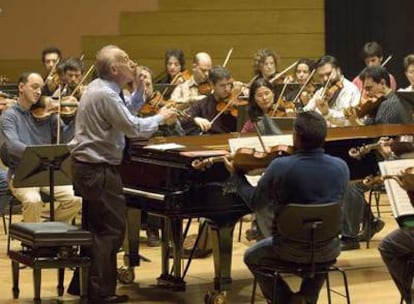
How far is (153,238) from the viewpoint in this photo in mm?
7938

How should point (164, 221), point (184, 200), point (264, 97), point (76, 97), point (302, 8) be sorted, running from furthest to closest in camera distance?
point (302, 8), point (76, 97), point (264, 97), point (164, 221), point (184, 200)

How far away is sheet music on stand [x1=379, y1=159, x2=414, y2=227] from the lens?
540cm

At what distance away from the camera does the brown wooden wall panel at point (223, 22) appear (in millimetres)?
12117

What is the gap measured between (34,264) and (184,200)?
2.92 ft

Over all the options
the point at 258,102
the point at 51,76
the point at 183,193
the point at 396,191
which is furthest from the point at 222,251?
the point at 51,76

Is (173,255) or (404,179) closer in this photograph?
(404,179)

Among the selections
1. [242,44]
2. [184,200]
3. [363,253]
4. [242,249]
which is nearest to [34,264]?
[184,200]

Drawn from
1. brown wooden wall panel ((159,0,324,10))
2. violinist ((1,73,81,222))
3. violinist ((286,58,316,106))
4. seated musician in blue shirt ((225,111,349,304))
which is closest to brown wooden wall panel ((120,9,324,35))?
brown wooden wall panel ((159,0,324,10))

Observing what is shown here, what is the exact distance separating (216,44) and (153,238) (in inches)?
186

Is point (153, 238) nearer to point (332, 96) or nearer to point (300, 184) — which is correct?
point (332, 96)

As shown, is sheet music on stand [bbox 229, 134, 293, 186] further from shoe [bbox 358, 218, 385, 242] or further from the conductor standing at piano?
shoe [bbox 358, 218, 385, 242]

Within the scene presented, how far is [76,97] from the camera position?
28.6 feet

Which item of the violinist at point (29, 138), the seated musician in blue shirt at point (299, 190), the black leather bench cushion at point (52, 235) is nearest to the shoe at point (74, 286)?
the black leather bench cushion at point (52, 235)

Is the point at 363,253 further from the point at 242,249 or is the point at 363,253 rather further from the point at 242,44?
the point at 242,44
